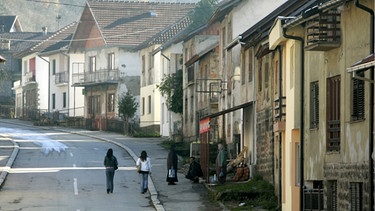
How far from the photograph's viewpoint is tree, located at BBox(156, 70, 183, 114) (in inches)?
2726

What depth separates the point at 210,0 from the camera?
8581 cm

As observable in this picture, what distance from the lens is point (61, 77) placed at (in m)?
101

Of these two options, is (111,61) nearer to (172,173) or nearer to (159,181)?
(159,181)

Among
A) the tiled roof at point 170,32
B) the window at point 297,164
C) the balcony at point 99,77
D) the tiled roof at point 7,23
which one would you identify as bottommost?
the window at point 297,164

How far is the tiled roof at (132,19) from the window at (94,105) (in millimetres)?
5799

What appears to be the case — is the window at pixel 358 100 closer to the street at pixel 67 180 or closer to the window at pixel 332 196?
the window at pixel 332 196

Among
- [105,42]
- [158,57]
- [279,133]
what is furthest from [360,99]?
[105,42]

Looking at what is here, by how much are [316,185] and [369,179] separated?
5.44 meters

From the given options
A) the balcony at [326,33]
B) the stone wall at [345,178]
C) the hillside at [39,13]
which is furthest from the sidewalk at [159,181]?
the hillside at [39,13]

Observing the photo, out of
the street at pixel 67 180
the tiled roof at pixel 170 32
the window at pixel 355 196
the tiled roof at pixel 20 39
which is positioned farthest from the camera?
the tiled roof at pixel 20 39

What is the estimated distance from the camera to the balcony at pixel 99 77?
8881 cm

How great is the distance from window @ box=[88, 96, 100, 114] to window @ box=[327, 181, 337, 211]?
66387 millimetres

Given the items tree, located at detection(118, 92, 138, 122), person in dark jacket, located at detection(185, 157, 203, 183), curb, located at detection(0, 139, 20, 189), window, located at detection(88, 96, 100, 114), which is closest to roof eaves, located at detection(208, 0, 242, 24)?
person in dark jacket, located at detection(185, 157, 203, 183)

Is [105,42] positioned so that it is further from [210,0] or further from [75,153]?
[75,153]
